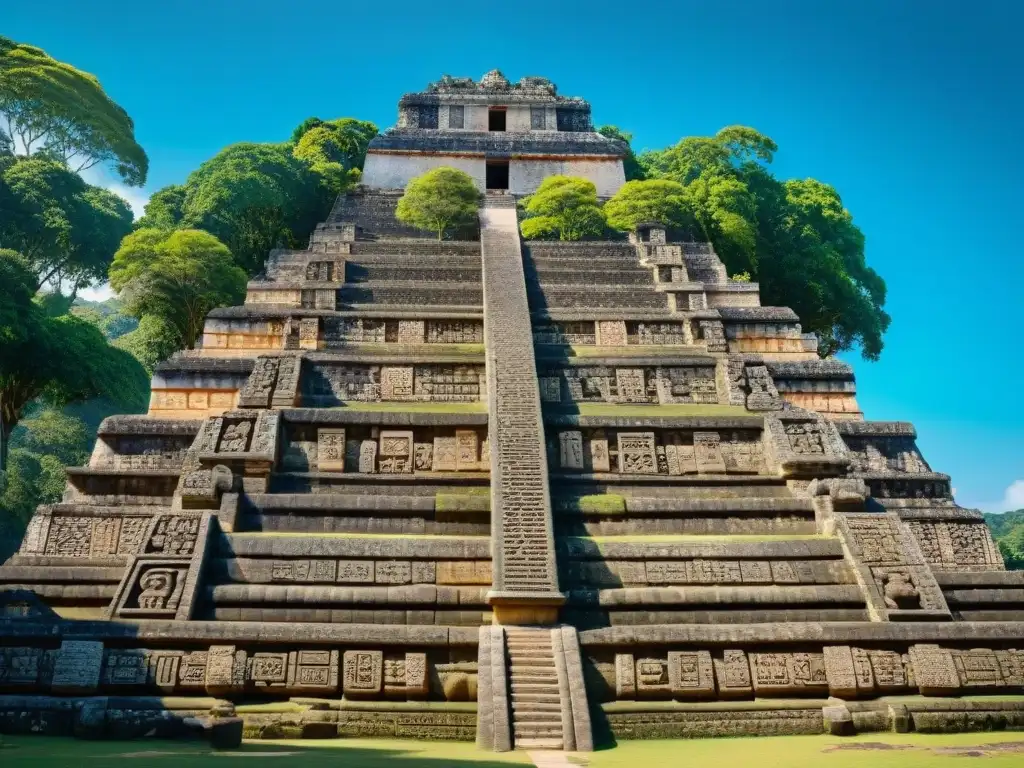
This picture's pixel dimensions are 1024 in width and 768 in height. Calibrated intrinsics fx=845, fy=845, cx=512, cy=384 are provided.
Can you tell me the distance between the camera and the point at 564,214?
21.6 metres

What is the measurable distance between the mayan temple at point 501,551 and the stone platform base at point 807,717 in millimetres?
27

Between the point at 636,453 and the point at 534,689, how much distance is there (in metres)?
4.74

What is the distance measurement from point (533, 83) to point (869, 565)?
2563 cm

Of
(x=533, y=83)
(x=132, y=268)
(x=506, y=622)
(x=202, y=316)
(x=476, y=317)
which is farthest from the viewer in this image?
(x=533, y=83)

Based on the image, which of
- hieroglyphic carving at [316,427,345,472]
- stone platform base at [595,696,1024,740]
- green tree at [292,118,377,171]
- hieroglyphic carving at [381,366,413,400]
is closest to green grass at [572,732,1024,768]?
stone platform base at [595,696,1024,740]

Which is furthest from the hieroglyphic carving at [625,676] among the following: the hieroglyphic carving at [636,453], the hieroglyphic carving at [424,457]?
the hieroglyphic carving at [424,457]

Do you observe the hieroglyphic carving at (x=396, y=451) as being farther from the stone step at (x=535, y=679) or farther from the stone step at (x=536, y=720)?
the stone step at (x=536, y=720)

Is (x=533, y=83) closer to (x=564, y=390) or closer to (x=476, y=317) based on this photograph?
(x=476, y=317)

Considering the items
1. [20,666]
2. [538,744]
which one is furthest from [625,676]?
[20,666]

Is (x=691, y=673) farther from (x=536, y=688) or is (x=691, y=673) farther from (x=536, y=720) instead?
(x=536, y=720)

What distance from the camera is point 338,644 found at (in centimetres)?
822

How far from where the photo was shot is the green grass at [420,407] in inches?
497

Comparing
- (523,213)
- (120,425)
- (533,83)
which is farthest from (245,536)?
(533,83)

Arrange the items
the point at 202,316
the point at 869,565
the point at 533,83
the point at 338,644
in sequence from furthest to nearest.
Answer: the point at 533,83
the point at 202,316
the point at 869,565
the point at 338,644
